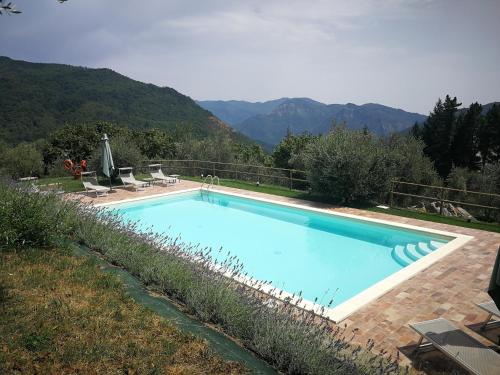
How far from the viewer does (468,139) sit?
35.7 m

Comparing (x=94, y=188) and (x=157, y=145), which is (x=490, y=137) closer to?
(x=157, y=145)

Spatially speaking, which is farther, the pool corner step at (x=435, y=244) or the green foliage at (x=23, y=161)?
the green foliage at (x=23, y=161)

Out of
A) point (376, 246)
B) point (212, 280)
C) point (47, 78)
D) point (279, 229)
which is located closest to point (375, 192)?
point (376, 246)

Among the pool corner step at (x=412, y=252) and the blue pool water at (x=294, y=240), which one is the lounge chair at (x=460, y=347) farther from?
the pool corner step at (x=412, y=252)

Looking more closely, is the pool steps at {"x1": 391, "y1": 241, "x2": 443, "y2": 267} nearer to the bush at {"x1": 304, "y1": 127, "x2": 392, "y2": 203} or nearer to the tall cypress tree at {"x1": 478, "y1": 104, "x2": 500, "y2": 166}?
the bush at {"x1": 304, "y1": 127, "x2": 392, "y2": 203}

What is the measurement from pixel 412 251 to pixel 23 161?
2694cm

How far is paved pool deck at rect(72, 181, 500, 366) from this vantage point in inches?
183

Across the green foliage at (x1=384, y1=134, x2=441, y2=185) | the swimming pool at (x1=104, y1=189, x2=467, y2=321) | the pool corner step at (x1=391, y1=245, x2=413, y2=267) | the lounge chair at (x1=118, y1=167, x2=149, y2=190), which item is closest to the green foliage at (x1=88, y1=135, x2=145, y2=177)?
the lounge chair at (x1=118, y1=167, x2=149, y2=190)

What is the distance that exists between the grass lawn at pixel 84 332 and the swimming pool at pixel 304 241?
2.65m

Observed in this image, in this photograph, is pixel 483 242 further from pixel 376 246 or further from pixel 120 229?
pixel 120 229

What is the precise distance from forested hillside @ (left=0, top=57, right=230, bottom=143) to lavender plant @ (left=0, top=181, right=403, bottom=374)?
3444 centimetres

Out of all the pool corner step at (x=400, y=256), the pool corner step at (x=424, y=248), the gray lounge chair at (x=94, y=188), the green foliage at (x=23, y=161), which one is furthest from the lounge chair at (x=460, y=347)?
the green foliage at (x=23, y=161)

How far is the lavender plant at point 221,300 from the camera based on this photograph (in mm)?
3312

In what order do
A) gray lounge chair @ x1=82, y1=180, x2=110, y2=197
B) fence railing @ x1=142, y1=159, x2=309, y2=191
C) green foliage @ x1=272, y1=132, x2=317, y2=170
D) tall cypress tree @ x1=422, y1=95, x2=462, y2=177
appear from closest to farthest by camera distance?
gray lounge chair @ x1=82, y1=180, x2=110, y2=197 < fence railing @ x1=142, y1=159, x2=309, y2=191 < green foliage @ x1=272, y1=132, x2=317, y2=170 < tall cypress tree @ x1=422, y1=95, x2=462, y2=177
